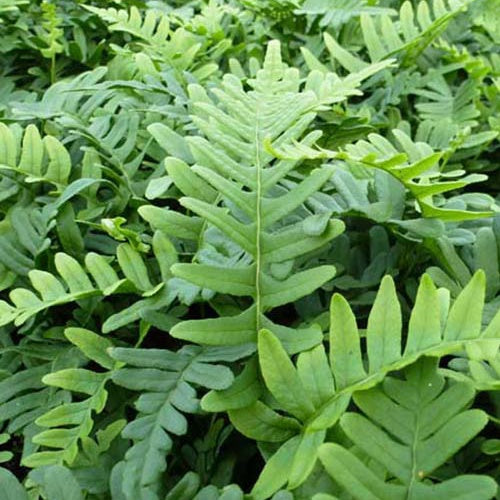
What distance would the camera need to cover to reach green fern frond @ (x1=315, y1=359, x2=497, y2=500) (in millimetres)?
616

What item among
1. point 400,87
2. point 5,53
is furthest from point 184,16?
point 400,87

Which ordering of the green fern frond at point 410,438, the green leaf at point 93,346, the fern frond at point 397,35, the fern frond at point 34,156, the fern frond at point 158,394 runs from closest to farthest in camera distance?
the green fern frond at point 410,438 → the fern frond at point 158,394 → the green leaf at point 93,346 → the fern frond at point 34,156 → the fern frond at point 397,35

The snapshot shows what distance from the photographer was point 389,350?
686mm

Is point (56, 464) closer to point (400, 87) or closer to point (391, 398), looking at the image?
point (391, 398)

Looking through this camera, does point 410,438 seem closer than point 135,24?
Yes

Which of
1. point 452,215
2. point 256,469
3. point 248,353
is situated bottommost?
point 256,469

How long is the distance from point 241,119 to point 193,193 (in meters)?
0.11

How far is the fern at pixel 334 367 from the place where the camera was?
0.67 meters

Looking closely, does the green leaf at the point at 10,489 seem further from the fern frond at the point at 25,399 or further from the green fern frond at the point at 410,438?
the green fern frond at the point at 410,438

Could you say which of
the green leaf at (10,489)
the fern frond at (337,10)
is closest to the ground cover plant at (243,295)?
the green leaf at (10,489)

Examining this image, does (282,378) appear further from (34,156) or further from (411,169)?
(34,156)

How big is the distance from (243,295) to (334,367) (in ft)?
0.48

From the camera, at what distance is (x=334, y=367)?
2.31 feet

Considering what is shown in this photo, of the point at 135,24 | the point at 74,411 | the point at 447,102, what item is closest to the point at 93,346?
the point at 74,411
